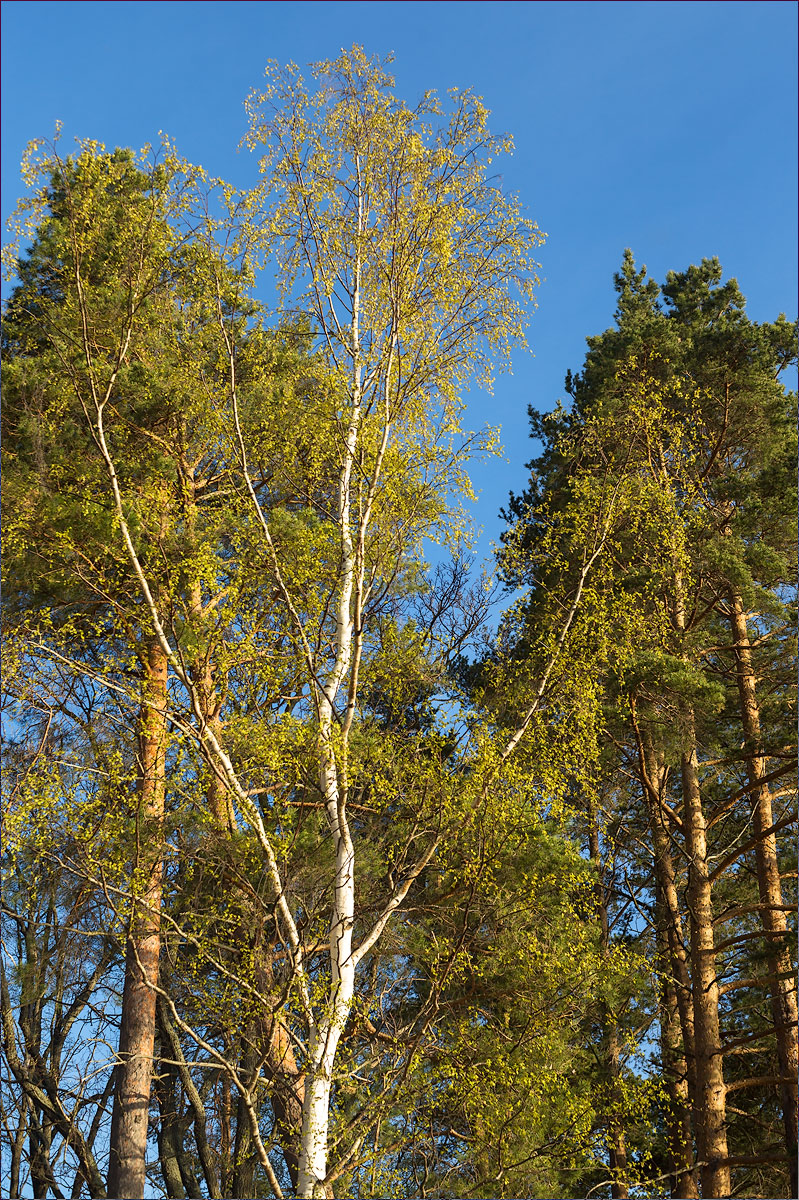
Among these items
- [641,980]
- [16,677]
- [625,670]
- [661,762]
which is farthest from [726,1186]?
[16,677]

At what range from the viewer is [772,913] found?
10.2 metres

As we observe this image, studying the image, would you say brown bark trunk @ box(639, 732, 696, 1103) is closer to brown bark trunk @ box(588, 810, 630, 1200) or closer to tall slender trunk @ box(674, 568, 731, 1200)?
tall slender trunk @ box(674, 568, 731, 1200)

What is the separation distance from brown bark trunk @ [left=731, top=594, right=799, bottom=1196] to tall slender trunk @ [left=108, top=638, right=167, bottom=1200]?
5.85m

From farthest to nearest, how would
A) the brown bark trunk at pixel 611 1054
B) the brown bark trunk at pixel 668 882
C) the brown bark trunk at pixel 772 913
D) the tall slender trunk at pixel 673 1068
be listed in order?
the brown bark trunk at pixel 668 882 → the tall slender trunk at pixel 673 1068 → the brown bark trunk at pixel 772 913 → the brown bark trunk at pixel 611 1054

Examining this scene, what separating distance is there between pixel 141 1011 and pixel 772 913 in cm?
647

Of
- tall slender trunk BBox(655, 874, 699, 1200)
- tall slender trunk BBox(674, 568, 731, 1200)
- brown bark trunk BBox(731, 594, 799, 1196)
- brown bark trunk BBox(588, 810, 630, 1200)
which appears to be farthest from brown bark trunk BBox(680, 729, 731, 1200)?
brown bark trunk BBox(588, 810, 630, 1200)

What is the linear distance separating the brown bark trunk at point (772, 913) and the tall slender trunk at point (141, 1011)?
585cm

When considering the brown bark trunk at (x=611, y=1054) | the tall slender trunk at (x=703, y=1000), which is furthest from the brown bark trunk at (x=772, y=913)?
the brown bark trunk at (x=611, y=1054)

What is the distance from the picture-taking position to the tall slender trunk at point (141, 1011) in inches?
337

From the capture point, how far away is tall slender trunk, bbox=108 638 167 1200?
8570 millimetres

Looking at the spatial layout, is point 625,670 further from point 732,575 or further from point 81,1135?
point 81,1135

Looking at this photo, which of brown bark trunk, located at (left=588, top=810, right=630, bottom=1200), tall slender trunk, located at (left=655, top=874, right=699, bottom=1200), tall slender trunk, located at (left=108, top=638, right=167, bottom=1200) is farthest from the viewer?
tall slender trunk, located at (left=655, top=874, right=699, bottom=1200)

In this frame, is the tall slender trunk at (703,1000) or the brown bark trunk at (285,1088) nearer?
the brown bark trunk at (285,1088)

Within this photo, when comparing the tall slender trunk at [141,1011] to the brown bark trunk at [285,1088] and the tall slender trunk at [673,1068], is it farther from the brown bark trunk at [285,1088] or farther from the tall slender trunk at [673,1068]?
the tall slender trunk at [673,1068]
